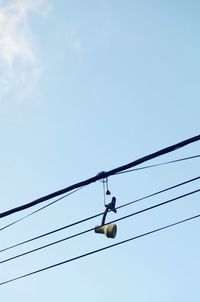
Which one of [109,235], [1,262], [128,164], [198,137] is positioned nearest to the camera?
[198,137]

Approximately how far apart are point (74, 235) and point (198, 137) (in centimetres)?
254

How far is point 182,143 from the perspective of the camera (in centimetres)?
477

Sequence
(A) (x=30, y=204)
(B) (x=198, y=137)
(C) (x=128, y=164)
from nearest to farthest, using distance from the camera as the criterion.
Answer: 1. (B) (x=198, y=137)
2. (C) (x=128, y=164)
3. (A) (x=30, y=204)

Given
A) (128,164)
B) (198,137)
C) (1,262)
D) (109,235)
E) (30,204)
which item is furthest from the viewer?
(1,262)

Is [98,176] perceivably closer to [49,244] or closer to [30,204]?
[30,204]

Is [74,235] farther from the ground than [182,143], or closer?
closer

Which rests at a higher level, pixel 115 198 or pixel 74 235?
pixel 115 198

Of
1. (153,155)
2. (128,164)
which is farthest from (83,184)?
(153,155)

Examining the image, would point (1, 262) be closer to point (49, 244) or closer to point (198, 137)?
point (49, 244)

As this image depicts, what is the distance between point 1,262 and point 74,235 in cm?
176

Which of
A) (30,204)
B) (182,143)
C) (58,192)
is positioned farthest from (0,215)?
(182,143)

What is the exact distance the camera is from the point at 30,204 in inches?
218

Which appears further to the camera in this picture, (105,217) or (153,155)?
(105,217)

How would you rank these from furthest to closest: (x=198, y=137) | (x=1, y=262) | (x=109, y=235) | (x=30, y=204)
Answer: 1. (x=1, y=262)
2. (x=109, y=235)
3. (x=30, y=204)
4. (x=198, y=137)
